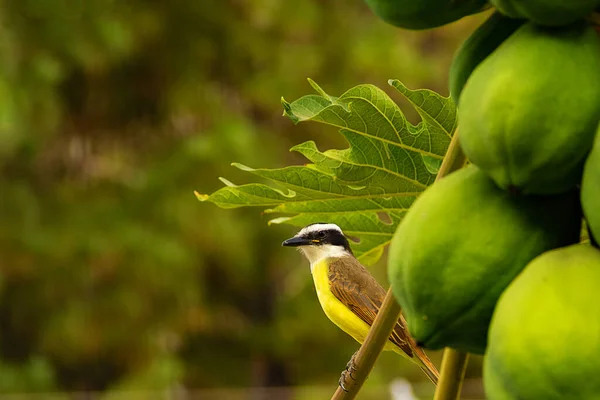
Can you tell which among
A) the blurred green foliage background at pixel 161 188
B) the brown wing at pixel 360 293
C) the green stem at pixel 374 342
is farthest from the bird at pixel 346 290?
the blurred green foliage background at pixel 161 188

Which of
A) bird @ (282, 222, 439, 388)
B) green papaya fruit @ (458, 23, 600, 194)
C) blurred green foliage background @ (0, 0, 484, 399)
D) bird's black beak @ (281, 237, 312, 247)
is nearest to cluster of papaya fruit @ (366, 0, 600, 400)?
green papaya fruit @ (458, 23, 600, 194)

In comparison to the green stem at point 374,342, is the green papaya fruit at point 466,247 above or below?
above

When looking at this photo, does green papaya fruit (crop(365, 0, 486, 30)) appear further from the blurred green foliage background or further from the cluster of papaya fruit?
the blurred green foliage background

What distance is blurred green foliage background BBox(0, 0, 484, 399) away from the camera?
8.39 m

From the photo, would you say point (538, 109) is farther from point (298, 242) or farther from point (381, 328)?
point (298, 242)

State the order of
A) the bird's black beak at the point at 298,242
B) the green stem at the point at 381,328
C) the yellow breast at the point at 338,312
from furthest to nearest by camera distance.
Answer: the bird's black beak at the point at 298,242 < the yellow breast at the point at 338,312 < the green stem at the point at 381,328

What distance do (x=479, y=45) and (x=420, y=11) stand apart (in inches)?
1.6

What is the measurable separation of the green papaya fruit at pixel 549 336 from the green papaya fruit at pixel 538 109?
39 millimetres

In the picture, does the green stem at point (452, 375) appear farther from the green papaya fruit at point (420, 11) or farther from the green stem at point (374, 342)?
the green papaya fruit at point (420, 11)

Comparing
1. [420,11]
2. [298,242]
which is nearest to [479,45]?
[420,11]

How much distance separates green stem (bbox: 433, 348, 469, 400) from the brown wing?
222 cm

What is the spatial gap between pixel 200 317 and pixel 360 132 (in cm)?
845

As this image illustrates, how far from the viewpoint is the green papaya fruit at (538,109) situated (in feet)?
1.26

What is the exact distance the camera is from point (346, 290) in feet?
9.93
